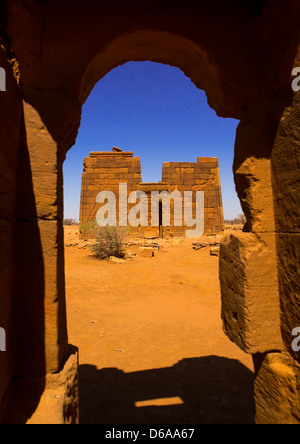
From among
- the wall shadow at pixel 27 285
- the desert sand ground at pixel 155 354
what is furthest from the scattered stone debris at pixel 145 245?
the wall shadow at pixel 27 285

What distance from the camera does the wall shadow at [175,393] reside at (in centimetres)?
257

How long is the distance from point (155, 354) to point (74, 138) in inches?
128

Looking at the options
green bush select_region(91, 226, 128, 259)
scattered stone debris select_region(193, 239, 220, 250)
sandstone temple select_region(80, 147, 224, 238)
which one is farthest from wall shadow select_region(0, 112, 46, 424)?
sandstone temple select_region(80, 147, 224, 238)

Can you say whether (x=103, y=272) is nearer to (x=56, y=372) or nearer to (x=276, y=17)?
(x=56, y=372)

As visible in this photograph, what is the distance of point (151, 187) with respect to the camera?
563 inches

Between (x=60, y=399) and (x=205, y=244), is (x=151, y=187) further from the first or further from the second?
(x=60, y=399)

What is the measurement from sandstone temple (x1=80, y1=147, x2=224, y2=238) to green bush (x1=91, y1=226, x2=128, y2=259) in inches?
129

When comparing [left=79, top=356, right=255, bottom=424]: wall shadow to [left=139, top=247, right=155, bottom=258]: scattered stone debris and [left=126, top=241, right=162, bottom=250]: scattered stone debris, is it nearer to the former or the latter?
[left=139, top=247, right=155, bottom=258]: scattered stone debris

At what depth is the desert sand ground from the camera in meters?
2.69

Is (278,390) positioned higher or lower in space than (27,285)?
lower

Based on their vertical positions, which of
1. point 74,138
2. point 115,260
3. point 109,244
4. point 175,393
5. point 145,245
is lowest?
point 175,393

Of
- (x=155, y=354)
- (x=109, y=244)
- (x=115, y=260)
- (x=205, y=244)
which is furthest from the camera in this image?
(x=205, y=244)

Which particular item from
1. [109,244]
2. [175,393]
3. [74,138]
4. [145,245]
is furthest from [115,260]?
[74,138]

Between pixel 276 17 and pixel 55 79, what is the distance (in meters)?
1.74
